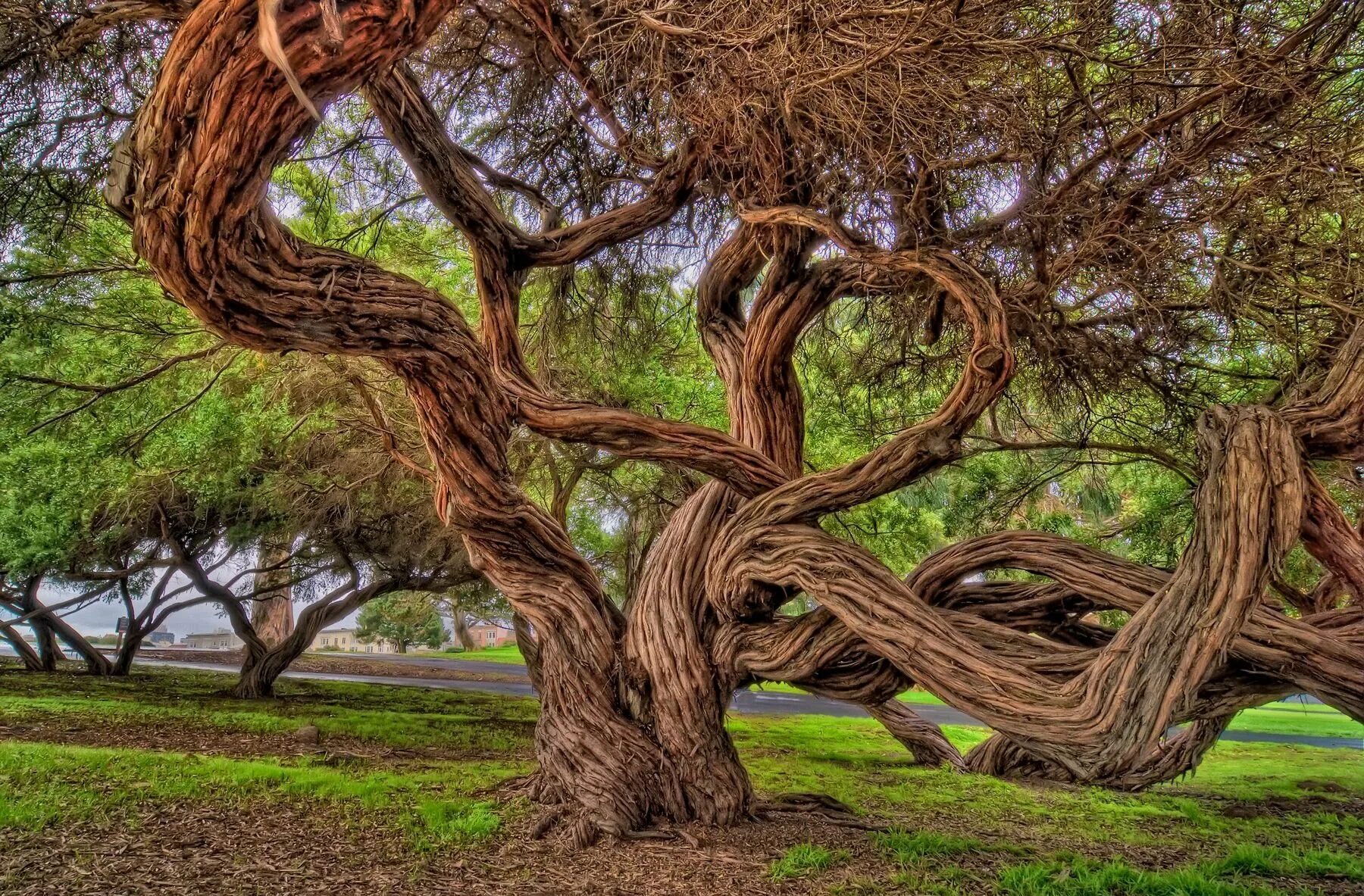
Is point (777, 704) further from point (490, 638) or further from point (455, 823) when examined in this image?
point (490, 638)

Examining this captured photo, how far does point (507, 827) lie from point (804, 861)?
1.79 metres

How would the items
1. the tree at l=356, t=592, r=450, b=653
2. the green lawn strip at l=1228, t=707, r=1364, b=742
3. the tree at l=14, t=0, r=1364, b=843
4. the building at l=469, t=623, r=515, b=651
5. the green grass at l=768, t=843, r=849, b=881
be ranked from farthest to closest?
the building at l=469, t=623, r=515, b=651, the tree at l=356, t=592, r=450, b=653, the green lawn strip at l=1228, t=707, r=1364, b=742, the green grass at l=768, t=843, r=849, b=881, the tree at l=14, t=0, r=1364, b=843

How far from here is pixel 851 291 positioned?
6254 mm

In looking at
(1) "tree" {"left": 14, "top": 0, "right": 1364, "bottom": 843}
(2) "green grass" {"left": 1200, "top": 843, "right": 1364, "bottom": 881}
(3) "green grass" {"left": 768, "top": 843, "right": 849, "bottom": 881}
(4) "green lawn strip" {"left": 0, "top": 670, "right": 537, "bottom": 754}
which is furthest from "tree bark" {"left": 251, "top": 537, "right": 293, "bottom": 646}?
(2) "green grass" {"left": 1200, "top": 843, "right": 1364, "bottom": 881}

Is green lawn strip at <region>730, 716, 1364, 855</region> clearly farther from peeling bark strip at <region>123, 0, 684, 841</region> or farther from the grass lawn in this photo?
peeling bark strip at <region>123, 0, 684, 841</region>

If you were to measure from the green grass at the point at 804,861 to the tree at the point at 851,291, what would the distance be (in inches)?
31.8

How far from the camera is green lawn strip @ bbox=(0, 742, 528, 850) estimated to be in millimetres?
4703

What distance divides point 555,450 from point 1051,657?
24.2ft

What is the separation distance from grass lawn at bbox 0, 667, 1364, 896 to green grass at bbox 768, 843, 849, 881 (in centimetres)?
1

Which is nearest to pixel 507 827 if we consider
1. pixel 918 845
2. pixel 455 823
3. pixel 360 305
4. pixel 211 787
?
pixel 455 823

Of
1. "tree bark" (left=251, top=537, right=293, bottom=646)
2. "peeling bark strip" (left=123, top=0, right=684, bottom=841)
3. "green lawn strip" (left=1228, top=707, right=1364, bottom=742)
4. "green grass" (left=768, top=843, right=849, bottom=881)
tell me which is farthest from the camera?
"green lawn strip" (left=1228, top=707, right=1364, bottom=742)

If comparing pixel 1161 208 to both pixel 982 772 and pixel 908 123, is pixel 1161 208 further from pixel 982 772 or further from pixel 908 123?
pixel 982 772

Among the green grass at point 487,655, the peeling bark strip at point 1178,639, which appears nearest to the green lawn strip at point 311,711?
the peeling bark strip at point 1178,639

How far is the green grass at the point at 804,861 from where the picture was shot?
436cm
